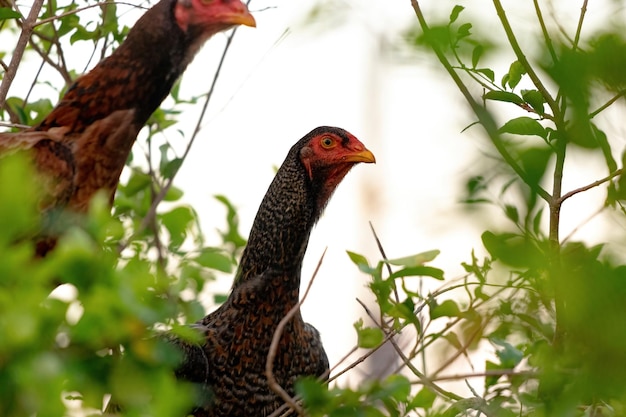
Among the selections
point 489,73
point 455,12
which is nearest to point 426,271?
point 489,73

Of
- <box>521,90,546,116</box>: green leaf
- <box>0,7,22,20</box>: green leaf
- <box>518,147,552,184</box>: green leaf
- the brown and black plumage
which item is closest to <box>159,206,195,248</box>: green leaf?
the brown and black plumage

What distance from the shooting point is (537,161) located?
26.1 inches

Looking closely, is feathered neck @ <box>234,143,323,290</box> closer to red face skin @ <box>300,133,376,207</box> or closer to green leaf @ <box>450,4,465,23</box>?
red face skin @ <box>300,133,376,207</box>

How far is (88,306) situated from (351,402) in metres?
0.44

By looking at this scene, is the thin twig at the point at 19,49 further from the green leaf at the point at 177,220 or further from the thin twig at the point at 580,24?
the thin twig at the point at 580,24

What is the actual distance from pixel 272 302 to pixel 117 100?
869mm

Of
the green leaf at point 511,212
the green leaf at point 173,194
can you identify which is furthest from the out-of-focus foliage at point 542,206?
the green leaf at point 173,194

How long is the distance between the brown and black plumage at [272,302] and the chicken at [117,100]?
24.1 inches

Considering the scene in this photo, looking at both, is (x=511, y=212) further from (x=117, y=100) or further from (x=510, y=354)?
(x=117, y=100)

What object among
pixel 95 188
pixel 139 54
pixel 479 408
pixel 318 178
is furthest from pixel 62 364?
pixel 318 178

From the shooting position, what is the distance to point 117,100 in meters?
2.45

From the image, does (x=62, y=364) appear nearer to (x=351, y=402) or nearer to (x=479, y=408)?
(x=351, y=402)

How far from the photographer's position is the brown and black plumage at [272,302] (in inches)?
107

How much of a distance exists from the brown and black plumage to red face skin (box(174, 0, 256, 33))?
83cm
